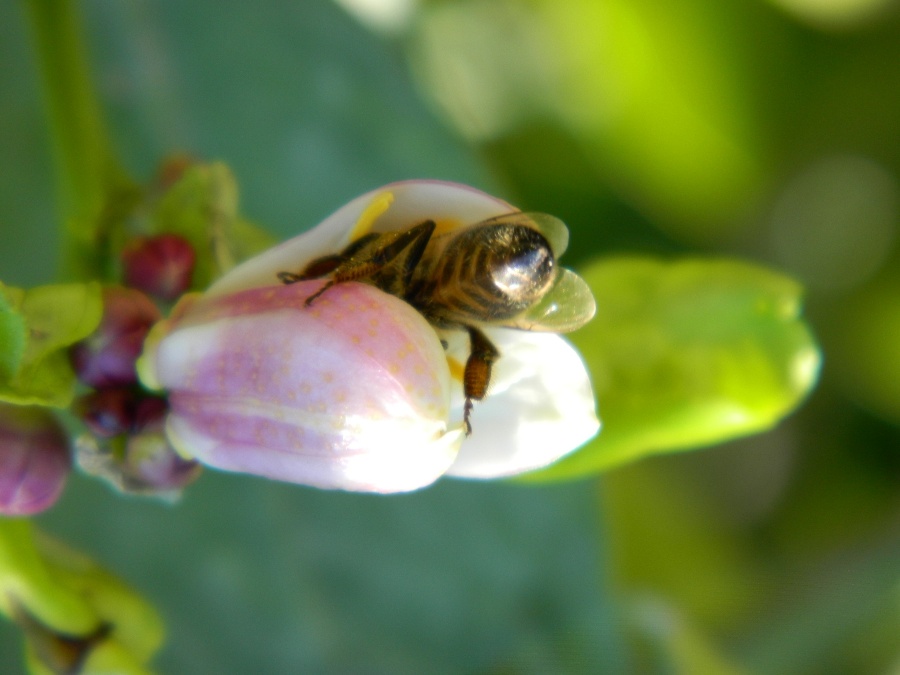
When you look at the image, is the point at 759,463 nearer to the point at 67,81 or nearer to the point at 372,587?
the point at 372,587

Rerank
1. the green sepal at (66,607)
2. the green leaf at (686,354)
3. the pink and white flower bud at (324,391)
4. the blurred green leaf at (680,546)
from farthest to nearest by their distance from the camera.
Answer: the blurred green leaf at (680,546), the green leaf at (686,354), the green sepal at (66,607), the pink and white flower bud at (324,391)

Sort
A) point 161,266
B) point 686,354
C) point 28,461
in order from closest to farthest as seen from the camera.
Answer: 1. point 28,461
2. point 161,266
3. point 686,354

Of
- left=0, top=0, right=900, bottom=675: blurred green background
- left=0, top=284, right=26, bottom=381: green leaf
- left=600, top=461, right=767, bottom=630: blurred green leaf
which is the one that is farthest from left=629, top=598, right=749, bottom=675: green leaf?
left=0, top=284, right=26, bottom=381: green leaf

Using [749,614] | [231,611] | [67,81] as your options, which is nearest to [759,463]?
[749,614]

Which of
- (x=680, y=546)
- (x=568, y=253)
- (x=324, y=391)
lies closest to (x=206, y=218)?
(x=324, y=391)

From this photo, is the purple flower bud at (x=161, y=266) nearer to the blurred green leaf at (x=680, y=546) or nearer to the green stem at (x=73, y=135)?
the green stem at (x=73, y=135)

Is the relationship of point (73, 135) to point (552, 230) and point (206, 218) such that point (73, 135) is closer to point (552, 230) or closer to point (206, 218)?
point (206, 218)

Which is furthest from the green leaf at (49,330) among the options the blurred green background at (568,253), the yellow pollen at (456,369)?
the blurred green background at (568,253)
